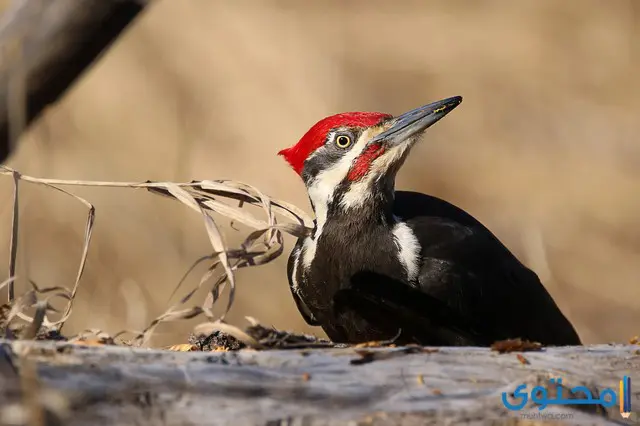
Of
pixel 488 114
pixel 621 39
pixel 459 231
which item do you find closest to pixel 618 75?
pixel 621 39

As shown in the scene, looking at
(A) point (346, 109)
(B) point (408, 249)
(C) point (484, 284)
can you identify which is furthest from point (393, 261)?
(A) point (346, 109)

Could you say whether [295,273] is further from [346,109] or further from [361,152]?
[346,109]

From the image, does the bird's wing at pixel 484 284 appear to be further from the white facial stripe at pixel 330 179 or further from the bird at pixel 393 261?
the white facial stripe at pixel 330 179

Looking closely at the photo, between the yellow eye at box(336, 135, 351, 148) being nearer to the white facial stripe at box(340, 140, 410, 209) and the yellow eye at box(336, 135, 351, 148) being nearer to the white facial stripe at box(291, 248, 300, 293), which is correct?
the white facial stripe at box(340, 140, 410, 209)

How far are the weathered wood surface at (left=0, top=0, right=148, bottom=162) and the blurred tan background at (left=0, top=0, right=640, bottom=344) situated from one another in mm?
3049

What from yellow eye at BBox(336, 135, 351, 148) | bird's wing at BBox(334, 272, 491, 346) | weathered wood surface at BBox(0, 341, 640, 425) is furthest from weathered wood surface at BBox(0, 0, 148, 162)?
yellow eye at BBox(336, 135, 351, 148)

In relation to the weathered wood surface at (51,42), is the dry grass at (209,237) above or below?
below

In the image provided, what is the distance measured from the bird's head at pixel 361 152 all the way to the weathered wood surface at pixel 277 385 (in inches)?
46.5

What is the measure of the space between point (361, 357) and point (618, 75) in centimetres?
638

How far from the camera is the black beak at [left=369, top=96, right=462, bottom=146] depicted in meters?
3.29

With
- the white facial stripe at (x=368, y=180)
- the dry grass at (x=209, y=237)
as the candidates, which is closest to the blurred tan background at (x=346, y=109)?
the white facial stripe at (x=368, y=180)

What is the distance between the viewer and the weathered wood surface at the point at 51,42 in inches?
71.4

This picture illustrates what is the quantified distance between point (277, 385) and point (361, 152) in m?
1.49

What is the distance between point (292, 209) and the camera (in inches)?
118
